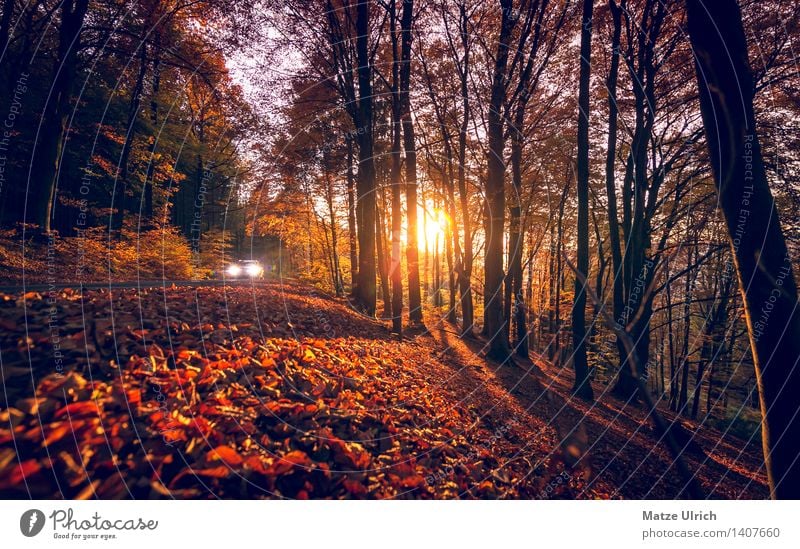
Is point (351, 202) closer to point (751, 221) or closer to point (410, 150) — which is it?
point (410, 150)

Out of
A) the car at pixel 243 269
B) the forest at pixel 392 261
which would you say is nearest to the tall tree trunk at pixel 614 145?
the forest at pixel 392 261

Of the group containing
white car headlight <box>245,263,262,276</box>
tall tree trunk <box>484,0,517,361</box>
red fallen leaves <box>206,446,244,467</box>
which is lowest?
red fallen leaves <box>206,446,244,467</box>

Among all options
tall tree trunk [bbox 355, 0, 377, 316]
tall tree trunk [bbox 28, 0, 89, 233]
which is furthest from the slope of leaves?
tall tree trunk [bbox 28, 0, 89, 233]

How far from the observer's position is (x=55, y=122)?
9.22 meters

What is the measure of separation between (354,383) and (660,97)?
1283cm

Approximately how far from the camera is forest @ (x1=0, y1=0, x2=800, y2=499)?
105 inches

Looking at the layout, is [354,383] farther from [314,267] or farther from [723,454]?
[314,267]

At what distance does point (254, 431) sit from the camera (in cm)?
280

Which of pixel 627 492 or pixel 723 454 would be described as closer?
pixel 627 492

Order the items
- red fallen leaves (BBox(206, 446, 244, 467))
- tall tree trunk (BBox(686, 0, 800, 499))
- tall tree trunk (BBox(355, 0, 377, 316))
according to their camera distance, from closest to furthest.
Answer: red fallen leaves (BBox(206, 446, 244, 467)) < tall tree trunk (BBox(686, 0, 800, 499)) < tall tree trunk (BBox(355, 0, 377, 316))

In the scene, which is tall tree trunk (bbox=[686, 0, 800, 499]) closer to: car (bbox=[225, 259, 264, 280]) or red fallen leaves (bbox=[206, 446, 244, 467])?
red fallen leaves (bbox=[206, 446, 244, 467])

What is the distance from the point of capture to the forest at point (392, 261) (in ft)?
8.79

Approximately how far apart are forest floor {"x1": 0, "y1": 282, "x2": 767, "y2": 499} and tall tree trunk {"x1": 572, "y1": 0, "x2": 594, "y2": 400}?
2.74 m

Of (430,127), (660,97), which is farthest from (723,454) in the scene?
(430,127)
